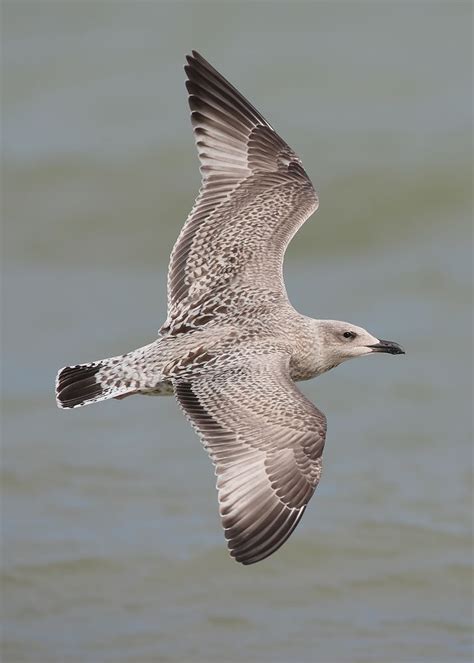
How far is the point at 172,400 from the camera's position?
13.2 metres

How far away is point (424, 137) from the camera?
16125 millimetres

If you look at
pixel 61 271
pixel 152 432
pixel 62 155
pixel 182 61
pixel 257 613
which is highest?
pixel 182 61

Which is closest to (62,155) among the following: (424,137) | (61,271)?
(61,271)

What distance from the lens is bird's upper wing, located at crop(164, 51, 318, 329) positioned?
7.87 m

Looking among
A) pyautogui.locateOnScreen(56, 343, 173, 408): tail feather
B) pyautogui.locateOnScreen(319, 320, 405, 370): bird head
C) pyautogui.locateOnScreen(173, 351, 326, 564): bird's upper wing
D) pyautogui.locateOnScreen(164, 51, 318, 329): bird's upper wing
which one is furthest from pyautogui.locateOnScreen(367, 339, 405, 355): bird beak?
pyautogui.locateOnScreen(56, 343, 173, 408): tail feather

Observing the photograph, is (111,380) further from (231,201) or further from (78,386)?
(231,201)

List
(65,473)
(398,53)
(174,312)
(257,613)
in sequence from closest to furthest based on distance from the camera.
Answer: (174,312) < (257,613) < (65,473) < (398,53)

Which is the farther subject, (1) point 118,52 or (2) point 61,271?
(1) point 118,52

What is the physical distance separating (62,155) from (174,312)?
8723 millimetres

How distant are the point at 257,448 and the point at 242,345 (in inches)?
29.6

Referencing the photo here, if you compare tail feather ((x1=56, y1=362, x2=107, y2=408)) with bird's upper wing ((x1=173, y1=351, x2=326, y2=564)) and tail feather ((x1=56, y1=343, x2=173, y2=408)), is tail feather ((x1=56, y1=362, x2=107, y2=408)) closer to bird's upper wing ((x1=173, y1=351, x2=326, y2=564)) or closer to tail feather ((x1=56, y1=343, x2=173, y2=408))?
tail feather ((x1=56, y1=343, x2=173, y2=408))

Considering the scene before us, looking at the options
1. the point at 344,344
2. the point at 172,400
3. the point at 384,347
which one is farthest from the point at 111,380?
the point at 172,400

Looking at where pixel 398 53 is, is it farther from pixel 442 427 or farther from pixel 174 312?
pixel 174 312

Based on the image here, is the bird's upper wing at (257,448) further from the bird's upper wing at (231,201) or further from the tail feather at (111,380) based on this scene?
the bird's upper wing at (231,201)
